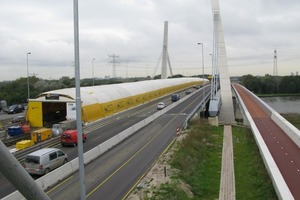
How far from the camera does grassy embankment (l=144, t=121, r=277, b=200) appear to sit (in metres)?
17.3

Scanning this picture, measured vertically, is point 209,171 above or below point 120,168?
below

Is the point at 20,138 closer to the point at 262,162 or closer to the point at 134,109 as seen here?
the point at 262,162

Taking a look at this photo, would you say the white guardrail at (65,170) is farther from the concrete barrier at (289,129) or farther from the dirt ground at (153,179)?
the concrete barrier at (289,129)

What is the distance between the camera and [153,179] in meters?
18.9

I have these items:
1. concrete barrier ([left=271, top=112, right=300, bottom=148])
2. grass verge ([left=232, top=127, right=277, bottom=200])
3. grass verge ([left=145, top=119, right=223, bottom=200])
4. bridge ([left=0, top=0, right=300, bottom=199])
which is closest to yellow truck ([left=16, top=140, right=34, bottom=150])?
bridge ([left=0, top=0, right=300, bottom=199])

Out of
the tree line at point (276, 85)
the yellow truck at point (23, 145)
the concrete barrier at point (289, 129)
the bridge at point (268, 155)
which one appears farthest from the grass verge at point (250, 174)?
the tree line at point (276, 85)

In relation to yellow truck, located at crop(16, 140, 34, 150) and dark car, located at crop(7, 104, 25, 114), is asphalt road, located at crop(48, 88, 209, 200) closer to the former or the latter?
yellow truck, located at crop(16, 140, 34, 150)

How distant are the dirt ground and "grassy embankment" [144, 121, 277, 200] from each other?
0.45m

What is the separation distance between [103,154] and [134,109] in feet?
99.3

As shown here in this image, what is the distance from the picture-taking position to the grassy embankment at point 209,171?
17.3 m

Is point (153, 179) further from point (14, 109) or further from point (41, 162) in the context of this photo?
point (14, 109)

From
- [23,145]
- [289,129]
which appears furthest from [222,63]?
[23,145]

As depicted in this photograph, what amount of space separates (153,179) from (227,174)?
5.54 m

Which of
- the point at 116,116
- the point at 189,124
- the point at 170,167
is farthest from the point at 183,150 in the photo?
the point at 116,116
